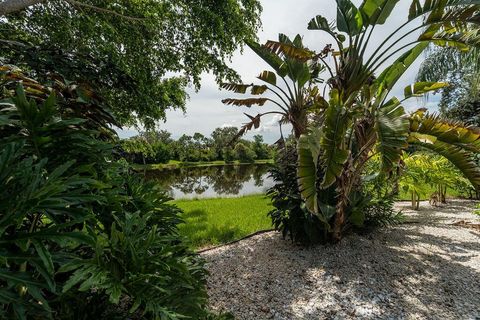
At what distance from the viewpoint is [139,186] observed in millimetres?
2365

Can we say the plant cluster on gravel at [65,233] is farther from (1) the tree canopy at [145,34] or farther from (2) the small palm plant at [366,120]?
(1) the tree canopy at [145,34]

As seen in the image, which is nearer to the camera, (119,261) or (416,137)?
(119,261)

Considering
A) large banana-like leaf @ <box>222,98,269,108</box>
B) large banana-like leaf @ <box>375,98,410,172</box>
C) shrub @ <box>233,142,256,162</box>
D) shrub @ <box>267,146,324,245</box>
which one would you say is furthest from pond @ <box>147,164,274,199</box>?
shrub @ <box>233,142,256,162</box>

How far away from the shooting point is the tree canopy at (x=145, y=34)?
16.0 feet

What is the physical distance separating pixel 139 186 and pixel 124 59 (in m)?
3.83

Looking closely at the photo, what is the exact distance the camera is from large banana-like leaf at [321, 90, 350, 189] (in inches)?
122

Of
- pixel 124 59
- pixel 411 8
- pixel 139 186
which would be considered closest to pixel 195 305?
pixel 139 186

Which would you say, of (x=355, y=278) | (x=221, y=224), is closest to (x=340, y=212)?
(x=355, y=278)

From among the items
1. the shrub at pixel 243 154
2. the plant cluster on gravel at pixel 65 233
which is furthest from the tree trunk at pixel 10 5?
the shrub at pixel 243 154

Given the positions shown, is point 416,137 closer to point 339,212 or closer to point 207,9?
point 339,212

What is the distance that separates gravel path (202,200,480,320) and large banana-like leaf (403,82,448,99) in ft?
7.12

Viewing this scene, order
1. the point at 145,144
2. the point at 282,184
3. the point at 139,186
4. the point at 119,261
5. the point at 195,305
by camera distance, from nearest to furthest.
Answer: the point at 119,261, the point at 195,305, the point at 139,186, the point at 282,184, the point at 145,144

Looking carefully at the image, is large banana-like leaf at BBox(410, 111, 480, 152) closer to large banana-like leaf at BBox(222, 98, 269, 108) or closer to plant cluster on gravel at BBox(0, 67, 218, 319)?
large banana-like leaf at BBox(222, 98, 269, 108)

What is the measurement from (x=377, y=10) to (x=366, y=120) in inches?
53.2
